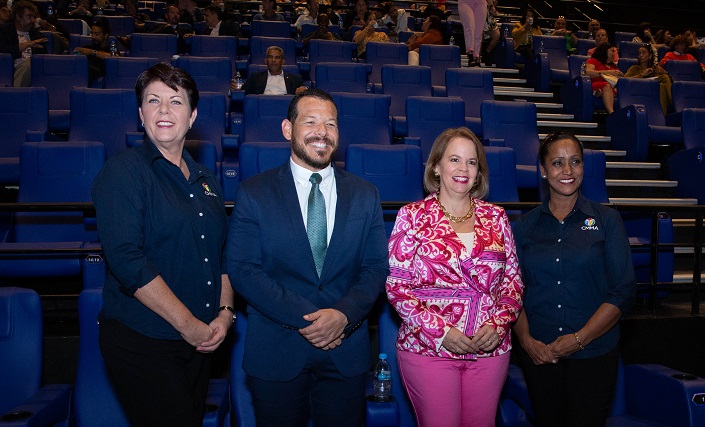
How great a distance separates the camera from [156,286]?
1366 millimetres

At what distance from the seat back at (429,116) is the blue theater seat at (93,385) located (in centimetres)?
256

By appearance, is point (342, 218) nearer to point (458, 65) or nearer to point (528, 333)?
point (528, 333)

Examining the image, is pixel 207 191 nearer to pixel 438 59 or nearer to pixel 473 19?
pixel 438 59

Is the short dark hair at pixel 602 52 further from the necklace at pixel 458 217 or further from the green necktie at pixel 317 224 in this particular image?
the green necktie at pixel 317 224

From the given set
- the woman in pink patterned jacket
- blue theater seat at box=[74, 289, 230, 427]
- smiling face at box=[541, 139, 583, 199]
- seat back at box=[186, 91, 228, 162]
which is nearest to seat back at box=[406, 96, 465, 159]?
seat back at box=[186, 91, 228, 162]

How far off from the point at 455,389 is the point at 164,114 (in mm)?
1037

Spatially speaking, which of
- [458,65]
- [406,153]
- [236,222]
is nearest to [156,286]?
[236,222]

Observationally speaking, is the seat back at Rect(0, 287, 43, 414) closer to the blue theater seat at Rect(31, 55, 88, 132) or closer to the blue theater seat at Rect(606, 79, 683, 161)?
the blue theater seat at Rect(31, 55, 88, 132)

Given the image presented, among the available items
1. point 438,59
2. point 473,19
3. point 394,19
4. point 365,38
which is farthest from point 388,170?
point 394,19

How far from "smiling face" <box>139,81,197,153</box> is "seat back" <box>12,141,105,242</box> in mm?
1625

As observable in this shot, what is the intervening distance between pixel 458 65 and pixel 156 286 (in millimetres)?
5000

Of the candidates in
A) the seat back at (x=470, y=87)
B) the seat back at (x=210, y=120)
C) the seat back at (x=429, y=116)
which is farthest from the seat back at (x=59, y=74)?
the seat back at (x=470, y=87)

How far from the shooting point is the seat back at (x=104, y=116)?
3.76 meters

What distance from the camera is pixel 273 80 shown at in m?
4.72
